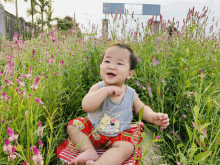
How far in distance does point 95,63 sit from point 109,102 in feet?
3.52

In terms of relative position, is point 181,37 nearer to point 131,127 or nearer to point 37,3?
point 131,127

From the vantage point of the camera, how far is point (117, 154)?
1371 millimetres

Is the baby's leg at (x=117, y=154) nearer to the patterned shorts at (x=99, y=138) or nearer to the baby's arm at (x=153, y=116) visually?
the patterned shorts at (x=99, y=138)

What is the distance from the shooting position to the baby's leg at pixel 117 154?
1294 mm

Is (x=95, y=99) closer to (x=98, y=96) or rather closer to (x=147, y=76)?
(x=98, y=96)

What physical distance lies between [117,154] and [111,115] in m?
0.30

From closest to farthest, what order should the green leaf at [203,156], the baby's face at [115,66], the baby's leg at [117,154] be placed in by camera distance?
1. the green leaf at [203,156]
2. the baby's leg at [117,154]
3. the baby's face at [115,66]

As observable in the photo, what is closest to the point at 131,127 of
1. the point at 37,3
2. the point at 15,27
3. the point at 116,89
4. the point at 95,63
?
the point at 116,89

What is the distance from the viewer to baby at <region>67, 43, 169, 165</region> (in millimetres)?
1399

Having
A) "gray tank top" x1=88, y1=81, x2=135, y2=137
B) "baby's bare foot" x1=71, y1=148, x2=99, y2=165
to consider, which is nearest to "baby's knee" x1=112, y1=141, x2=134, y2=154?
"gray tank top" x1=88, y1=81, x2=135, y2=137

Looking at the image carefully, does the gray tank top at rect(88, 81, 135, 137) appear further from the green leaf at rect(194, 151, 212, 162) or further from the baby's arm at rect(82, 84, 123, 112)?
the green leaf at rect(194, 151, 212, 162)

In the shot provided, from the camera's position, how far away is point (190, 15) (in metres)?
2.44

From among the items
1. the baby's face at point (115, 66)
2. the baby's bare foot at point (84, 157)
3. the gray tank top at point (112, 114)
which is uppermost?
the baby's face at point (115, 66)

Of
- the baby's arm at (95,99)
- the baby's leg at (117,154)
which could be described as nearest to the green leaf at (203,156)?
the baby's leg at (117,154)
